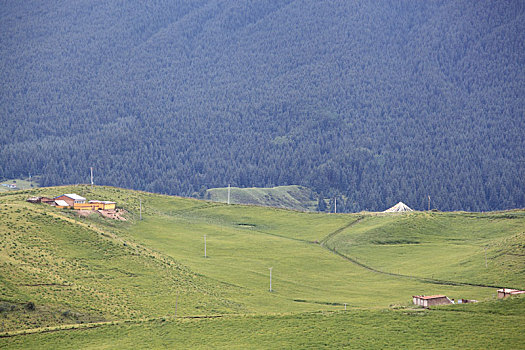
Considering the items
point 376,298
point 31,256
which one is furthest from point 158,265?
point 376,298

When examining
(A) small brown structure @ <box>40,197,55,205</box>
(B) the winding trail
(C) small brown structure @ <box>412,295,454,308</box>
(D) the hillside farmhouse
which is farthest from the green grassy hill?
(A) small brown structure @ <box>40,197,55,205</box>

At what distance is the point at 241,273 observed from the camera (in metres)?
112

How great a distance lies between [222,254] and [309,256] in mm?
15539

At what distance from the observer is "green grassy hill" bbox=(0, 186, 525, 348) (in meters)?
73.4

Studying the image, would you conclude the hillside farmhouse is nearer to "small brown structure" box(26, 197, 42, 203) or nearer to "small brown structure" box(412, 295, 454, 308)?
"small brown structure" box(26, 197, 42, 203)

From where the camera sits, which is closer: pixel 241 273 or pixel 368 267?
pixel 241 273

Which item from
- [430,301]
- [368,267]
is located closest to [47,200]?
[368,267]

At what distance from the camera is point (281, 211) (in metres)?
166

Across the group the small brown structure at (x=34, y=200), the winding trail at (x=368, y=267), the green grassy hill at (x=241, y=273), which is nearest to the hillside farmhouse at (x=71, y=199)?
the small brown structure at (x=34, y=200)

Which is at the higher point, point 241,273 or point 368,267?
point 368,267

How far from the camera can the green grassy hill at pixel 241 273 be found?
7344 cm

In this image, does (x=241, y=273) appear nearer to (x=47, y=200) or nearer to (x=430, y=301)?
(x=430, y=301)

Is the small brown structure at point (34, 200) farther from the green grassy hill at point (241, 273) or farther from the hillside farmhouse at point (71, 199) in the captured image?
the green grassy hill at point (241, 273)

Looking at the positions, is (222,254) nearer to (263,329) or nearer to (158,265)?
(158,265)
